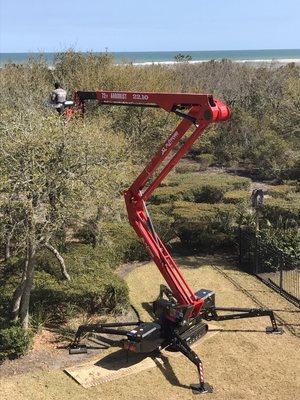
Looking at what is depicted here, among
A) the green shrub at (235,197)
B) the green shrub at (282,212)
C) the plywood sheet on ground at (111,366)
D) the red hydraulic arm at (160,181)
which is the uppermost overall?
the red hydraulic arm at (160,181)

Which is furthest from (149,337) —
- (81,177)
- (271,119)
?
(271,119)

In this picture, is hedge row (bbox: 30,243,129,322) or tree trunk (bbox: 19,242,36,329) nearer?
tree trunk (bbox: 19,242,36,329)

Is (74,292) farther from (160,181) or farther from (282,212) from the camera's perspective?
(282,212)

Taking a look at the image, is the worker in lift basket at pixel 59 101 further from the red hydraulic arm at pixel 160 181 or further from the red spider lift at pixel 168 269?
the red hydraulic arm at pixel 160 181

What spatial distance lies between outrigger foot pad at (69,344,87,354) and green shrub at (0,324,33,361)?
1.00 meters

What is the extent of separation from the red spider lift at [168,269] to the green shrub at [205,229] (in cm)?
647

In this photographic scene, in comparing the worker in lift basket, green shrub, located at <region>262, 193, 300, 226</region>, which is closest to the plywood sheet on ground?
the worker in lift basket

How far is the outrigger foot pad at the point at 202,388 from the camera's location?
1009 centimetres

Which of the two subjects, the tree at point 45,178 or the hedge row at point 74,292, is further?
the hedge row at point 74,292

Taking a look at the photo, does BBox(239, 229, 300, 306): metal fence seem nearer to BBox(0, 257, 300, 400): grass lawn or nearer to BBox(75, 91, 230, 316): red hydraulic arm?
BBox(0, 257, 300, 400): grass lawn

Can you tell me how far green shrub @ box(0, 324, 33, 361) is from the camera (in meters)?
11.1

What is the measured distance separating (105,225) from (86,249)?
252 centimetres

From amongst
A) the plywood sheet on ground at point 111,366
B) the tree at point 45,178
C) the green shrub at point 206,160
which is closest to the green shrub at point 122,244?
the plywood sheet on ground at point 111,366

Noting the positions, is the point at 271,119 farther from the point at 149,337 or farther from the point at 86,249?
the point at 149,337
